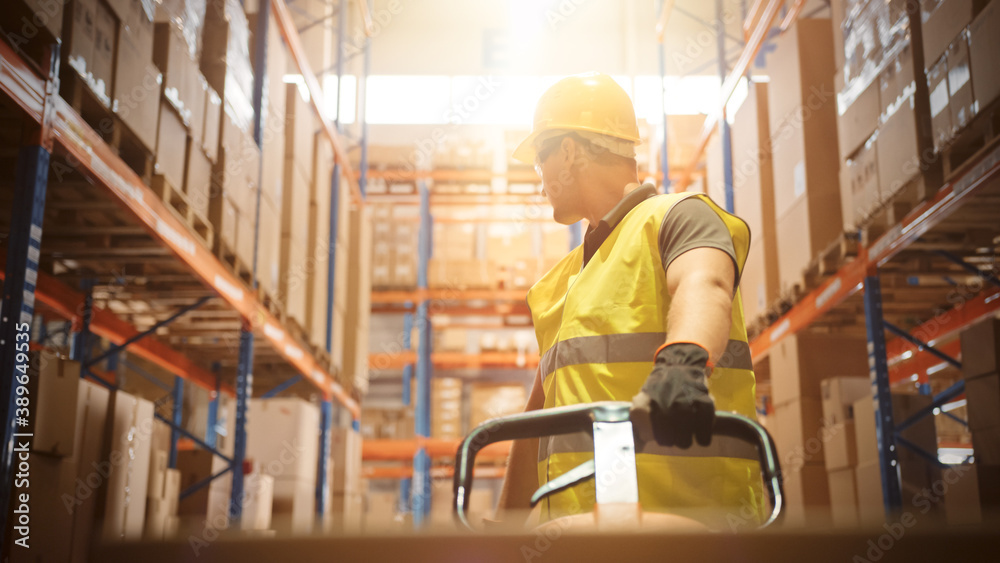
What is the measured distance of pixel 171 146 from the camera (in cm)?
502

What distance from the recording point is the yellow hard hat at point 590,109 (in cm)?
224

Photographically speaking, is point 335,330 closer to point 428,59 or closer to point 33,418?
point 33,418

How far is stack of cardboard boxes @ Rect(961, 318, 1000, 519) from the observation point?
4.62 m

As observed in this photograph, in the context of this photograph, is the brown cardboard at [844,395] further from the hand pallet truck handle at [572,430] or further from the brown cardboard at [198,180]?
the hand pallet truck handle at [572,430]

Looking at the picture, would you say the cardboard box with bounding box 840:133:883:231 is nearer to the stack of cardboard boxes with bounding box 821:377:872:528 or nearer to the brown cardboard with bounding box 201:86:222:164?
the stack of cardboard boxes with bounding box 821:377:872:528

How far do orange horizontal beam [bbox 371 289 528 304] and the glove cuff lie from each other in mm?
11803

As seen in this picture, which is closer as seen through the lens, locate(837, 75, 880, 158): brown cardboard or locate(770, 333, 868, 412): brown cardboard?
locate(837, 75, 880, 158): brown cardboard

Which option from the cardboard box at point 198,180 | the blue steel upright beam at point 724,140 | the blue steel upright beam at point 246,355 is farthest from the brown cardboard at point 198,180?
the blue steel upright beam at point 724,140

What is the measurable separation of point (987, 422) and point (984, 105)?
6.03 ft

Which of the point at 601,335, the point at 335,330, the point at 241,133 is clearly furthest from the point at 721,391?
the point at 335,330

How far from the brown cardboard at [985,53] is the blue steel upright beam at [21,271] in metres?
4.02

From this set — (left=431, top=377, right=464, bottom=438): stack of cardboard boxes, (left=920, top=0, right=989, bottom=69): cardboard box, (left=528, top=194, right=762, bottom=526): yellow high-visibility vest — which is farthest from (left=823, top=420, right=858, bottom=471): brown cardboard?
(left=431, top=377, right=464, bottom=438): stack of cardboard boxes

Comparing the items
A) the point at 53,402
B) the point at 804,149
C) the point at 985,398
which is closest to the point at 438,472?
the point at 804,149

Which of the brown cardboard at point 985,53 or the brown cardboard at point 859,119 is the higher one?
the brown cardboard at point 859,119
